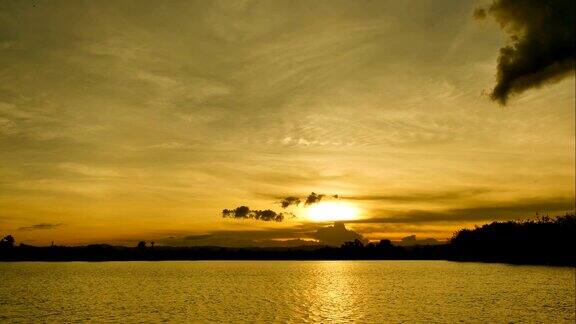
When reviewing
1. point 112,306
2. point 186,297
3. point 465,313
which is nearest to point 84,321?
point 112,306

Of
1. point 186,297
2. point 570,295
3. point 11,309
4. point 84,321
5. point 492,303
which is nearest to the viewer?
point 84,321

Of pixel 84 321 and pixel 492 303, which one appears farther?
pixel 492 303

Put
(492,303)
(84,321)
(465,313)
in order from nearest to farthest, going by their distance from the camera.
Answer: (84,321) → (465,313) → (492,303)

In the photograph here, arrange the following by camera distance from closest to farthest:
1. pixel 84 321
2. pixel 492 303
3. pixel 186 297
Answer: pixel 84 321
pixel 492 303
pixel 186 297

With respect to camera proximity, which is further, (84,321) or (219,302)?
(219,302)

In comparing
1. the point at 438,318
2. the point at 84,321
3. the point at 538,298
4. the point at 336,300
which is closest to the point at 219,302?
the point at 336,300

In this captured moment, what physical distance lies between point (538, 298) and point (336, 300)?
42405 mm

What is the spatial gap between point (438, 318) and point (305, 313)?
71.8 feet

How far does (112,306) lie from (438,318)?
6086cm

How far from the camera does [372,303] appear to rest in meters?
101

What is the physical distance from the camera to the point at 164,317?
80.2 meters

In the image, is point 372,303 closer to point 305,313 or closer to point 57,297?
point 305,313

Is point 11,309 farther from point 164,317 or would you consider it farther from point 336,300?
point 336,300

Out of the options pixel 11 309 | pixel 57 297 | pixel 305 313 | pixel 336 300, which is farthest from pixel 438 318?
pixel 57 297
